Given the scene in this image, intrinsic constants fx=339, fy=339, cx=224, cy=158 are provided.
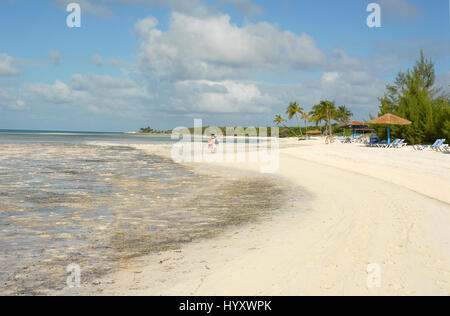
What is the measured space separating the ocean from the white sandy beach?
58 cm

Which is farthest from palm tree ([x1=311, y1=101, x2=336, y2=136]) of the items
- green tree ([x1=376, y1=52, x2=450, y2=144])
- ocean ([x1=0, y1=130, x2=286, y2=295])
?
ocean ([x1=0, y1=130, x2=286, y2=295])

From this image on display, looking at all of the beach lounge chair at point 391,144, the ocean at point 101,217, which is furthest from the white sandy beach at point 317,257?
the beach lounge chair at point 391,144

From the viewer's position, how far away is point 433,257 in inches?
181

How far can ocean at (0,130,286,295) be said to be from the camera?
456 cm

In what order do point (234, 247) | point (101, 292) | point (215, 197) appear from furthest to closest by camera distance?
point (215, 197)
point (234, 247)
point (101, 292)

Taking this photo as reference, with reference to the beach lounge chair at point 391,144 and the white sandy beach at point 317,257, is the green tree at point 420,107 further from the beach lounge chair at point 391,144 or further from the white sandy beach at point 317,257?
the white sandy beach at point 317,257

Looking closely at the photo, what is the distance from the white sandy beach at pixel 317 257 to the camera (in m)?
3.73

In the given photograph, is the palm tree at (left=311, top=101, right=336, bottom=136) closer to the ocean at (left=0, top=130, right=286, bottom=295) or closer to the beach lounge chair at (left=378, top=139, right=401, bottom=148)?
the beach lounge chair at (left=378, top=139, right=401, bottom=148)

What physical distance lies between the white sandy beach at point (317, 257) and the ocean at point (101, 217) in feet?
1.91

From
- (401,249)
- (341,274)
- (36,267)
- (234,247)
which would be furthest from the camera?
(234,247)

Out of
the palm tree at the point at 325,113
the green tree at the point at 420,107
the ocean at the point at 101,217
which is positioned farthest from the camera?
the palm tree at the point at 325,113

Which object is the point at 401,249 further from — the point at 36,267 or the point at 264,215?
the point at 36,267
